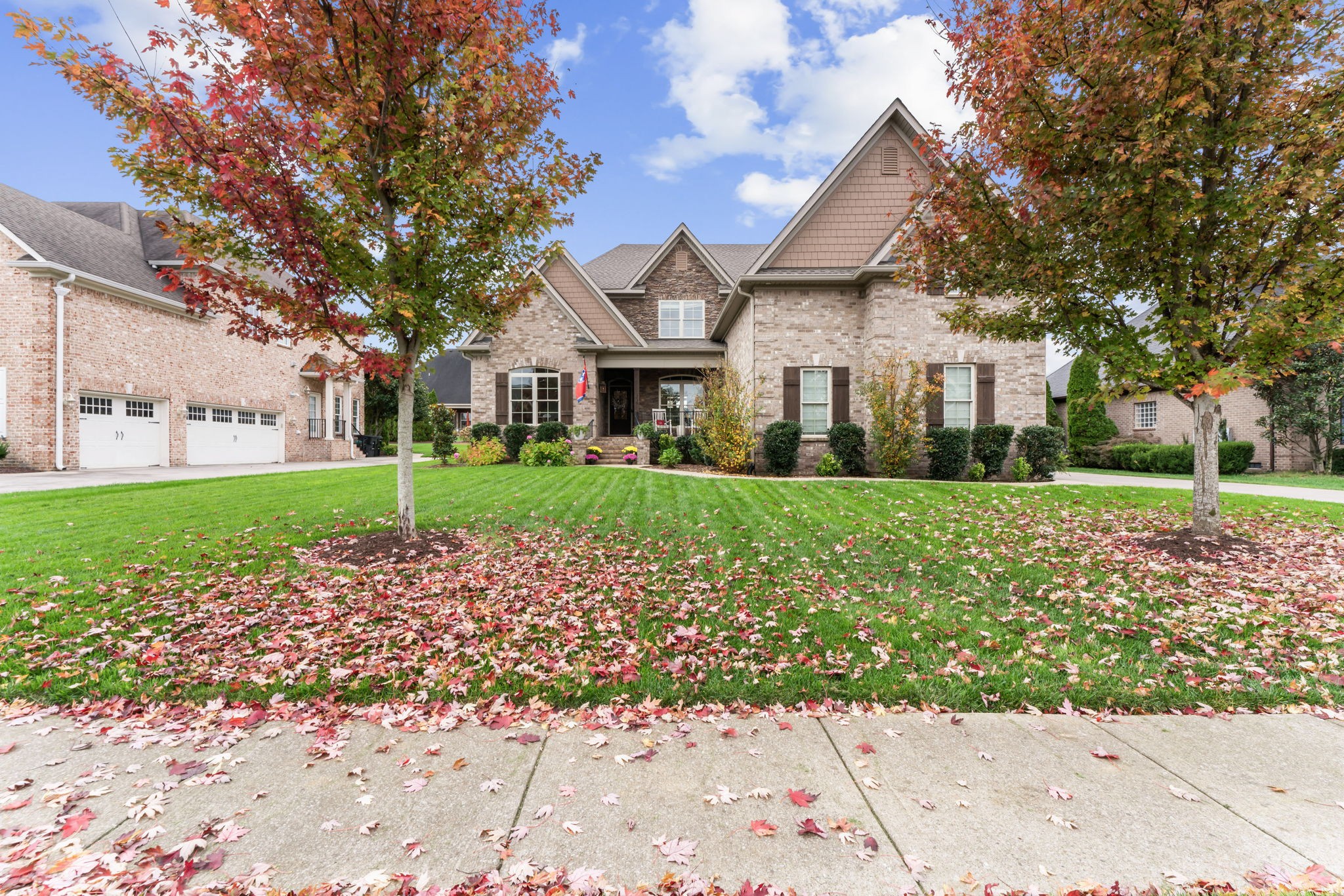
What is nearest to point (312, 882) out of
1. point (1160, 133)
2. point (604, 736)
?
point (604, 736)

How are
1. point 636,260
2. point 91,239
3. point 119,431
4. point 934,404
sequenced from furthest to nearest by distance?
point 636,260, point 91,239, point 119,431, point 934,404

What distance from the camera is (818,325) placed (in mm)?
14531

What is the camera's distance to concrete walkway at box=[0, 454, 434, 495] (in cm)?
1115

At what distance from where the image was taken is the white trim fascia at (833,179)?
14.2 meters

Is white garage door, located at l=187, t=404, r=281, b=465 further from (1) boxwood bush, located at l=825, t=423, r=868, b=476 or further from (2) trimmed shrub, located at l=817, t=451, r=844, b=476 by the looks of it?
(1) boxwood bush, located at l=825, t=423, r=868, b=476

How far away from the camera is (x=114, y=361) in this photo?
15703mm

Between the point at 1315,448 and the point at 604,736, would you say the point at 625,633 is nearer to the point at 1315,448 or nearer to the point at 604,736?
the point at 604,736

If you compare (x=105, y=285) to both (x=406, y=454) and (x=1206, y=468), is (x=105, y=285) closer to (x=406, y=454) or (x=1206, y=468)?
(x=406, y=454)

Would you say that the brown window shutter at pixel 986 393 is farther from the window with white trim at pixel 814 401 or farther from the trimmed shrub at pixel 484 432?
the trimmed shrub at pixel 484 432

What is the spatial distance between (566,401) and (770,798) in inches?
657

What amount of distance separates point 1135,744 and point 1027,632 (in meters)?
1.36

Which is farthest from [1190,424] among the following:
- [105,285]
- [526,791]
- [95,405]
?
[95,405]

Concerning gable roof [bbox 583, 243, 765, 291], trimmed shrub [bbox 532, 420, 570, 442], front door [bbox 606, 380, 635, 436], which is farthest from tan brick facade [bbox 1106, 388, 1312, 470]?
trimmed shrub [bbox 532, 420, 570, 442]

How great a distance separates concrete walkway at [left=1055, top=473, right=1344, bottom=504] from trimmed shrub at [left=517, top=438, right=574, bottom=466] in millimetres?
13478
